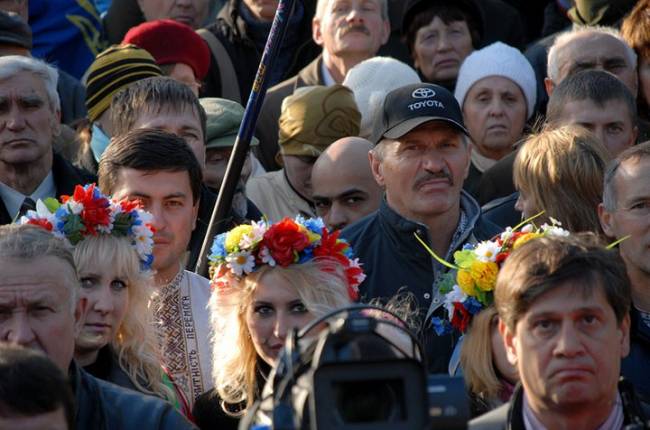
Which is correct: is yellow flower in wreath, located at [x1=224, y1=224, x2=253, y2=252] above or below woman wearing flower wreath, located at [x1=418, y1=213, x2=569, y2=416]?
above

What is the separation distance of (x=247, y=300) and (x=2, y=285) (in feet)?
4.22

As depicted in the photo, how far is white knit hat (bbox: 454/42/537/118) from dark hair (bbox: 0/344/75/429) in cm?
495

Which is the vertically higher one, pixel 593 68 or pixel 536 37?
pixel 536 37

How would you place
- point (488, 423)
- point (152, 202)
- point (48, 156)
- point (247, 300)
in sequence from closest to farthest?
point (488, 423)
point (247, 300)
point (152, 202)
point (48, 156)

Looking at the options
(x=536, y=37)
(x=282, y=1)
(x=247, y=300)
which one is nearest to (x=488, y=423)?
(x=247, y=300)

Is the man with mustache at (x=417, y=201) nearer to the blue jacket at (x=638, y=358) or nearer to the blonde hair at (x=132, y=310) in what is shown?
the blue jacket at (x=638, y=358)

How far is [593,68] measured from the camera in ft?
29.3

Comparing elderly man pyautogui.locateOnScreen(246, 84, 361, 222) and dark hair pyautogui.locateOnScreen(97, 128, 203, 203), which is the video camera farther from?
elderly man pyautogui.locateOnScreen(246, 84, 361, 222)

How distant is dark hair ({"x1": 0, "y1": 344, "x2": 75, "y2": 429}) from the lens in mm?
4633

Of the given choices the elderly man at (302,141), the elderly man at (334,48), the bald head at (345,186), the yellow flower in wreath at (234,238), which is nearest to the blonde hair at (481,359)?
the yellow flower in wreath at (234,238)

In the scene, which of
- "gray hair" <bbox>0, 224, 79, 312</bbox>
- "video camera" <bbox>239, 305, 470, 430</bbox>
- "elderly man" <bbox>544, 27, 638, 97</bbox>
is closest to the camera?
"video camera" <bbox>239, 305, 470, 430</bbox>

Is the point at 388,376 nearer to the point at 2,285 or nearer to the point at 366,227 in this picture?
the point at 2,285

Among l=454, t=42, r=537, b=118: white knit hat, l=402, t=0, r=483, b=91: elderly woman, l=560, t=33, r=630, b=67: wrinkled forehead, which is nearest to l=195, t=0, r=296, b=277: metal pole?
l=454, t=42, r=537, b=118: white knit hat

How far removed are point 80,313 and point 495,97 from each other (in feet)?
13.1
